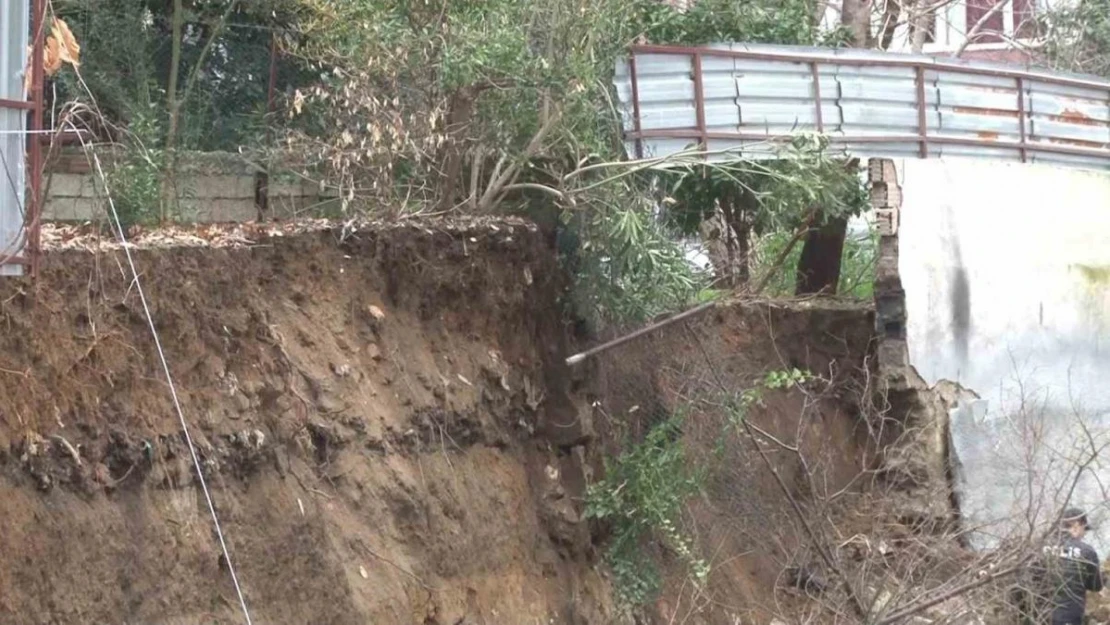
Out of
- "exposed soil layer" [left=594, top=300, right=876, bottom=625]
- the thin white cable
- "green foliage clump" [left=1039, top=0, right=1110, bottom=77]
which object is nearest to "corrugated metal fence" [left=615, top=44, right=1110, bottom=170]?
"exposed soil layer" [left=594, top=300, right=876, bottom=625]

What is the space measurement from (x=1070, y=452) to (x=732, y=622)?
12.7 ft

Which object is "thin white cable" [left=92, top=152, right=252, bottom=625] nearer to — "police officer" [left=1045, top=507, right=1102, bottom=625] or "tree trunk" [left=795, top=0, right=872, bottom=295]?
"police officer" [left=1045, top=507, right=1102, bottom=625]

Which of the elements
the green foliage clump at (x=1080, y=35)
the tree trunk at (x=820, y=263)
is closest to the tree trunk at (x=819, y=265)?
the tree trunk at (x=820, y=263)

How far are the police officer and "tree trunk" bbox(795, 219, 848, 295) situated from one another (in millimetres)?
5741

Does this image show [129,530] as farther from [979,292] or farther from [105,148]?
[979,292]

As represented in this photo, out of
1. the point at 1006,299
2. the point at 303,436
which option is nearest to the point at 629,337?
the point at 303,436

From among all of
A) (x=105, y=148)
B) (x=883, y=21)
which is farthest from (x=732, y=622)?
(x=883, y=21)

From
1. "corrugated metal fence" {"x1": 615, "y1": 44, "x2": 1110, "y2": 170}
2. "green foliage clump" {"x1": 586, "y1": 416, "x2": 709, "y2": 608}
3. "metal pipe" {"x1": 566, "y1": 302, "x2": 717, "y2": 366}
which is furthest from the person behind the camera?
"corrugated metal fence" {"x1": 615, "y1": 44, "x2": 1110, "y2": 170}

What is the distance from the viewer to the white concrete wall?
16406 mm

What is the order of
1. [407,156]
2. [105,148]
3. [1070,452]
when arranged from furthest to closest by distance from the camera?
[1070,452] → [407,156] → [105,148]

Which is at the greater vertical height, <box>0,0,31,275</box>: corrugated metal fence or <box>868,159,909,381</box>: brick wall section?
<box>0,0,31,275</box>: corrugated metal fence

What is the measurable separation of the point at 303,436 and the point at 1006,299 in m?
9.23

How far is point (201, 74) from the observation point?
15539 millimetres

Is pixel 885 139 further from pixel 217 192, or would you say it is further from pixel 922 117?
pixel 217 192
